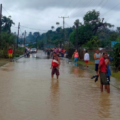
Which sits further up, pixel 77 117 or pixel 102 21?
pixel 102 21

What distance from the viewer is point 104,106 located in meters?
9.38

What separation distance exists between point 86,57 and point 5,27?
48687 mm

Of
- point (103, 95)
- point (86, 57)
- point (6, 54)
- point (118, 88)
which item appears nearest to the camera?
point (103, 95)

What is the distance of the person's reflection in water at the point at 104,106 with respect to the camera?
27.1 ft

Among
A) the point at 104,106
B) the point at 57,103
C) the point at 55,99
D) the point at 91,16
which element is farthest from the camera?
the point at 91,16

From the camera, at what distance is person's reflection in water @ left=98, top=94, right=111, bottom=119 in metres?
8.27

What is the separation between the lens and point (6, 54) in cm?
3712

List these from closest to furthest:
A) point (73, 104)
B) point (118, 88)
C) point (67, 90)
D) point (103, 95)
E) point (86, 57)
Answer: point (73, 104) < point (103, 95) < point (67, 90) < point (118, 88) < point (86, 57)

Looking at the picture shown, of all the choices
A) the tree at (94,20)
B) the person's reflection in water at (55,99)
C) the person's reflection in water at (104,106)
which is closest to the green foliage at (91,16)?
the tree at (94,20)

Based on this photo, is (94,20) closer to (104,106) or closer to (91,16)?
(91,16)

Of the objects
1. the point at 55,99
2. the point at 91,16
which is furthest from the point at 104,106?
the point at 91,16

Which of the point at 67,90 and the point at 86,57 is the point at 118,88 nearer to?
the point at 67,90

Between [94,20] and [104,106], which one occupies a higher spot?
[94,20]

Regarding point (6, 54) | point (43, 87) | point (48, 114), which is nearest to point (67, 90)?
point (43, 87)
